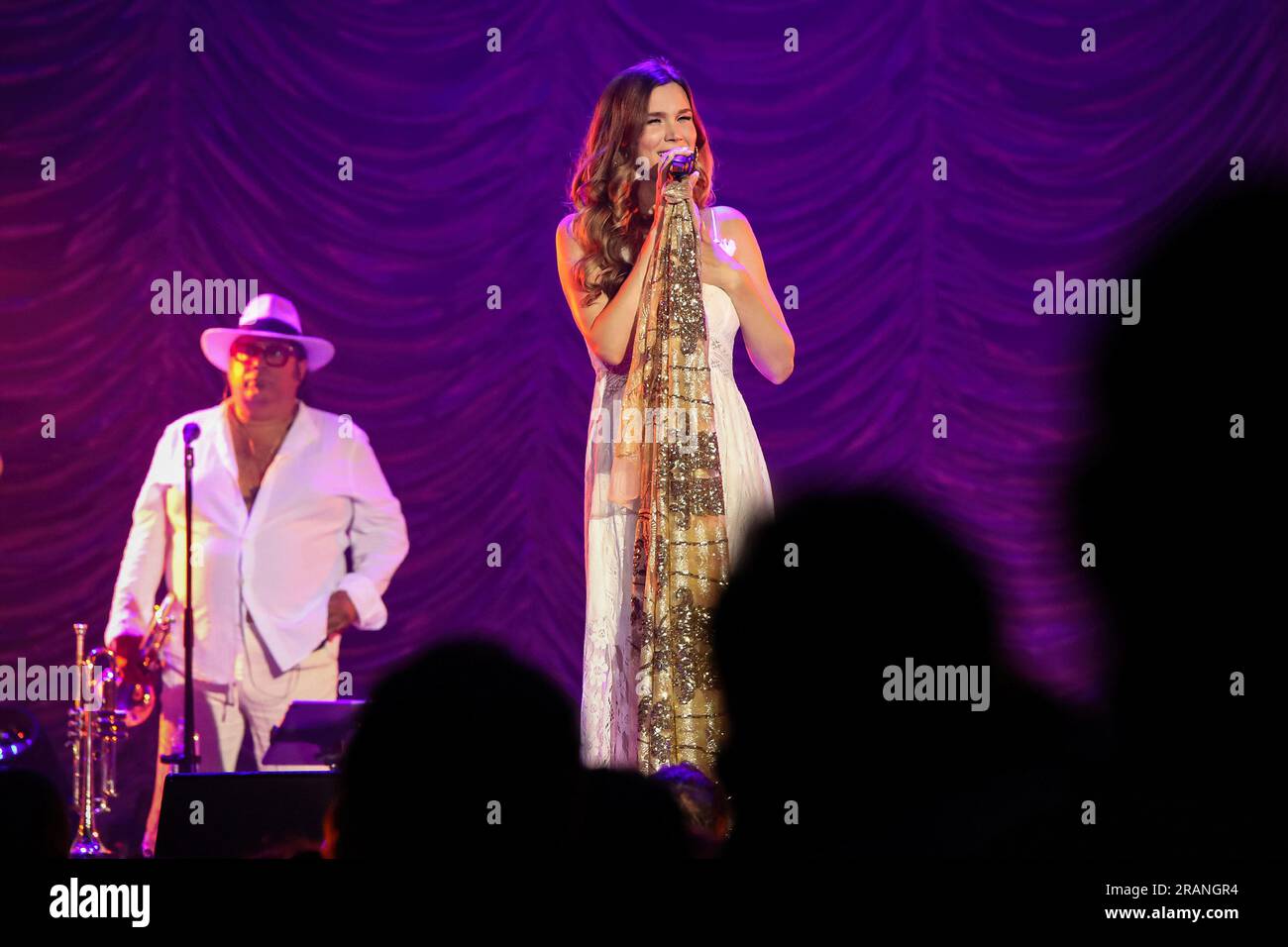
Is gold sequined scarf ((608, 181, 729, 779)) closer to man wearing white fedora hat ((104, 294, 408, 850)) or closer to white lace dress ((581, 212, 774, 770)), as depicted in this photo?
white lace dress ((581, 212, 774, 770))

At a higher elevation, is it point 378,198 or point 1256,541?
point 378,198

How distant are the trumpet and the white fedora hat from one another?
3.94 feet

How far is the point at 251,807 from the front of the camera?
2805 mm

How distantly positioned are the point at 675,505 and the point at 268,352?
2930 mm

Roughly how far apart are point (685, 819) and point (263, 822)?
5.74 ft

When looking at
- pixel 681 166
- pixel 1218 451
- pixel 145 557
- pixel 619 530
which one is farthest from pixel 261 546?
pixel 1218 451

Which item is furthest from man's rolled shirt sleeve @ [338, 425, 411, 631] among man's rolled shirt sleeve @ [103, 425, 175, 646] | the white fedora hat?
man's rolled shirt sleeve @ [103, 425, 175, 646]

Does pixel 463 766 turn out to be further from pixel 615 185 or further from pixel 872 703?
pixel 615 185

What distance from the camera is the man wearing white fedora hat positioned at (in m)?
5.42

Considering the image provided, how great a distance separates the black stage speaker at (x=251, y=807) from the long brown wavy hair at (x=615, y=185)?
148 cm

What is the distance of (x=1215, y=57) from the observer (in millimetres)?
6176

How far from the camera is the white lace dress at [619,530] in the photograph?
11.4 feet

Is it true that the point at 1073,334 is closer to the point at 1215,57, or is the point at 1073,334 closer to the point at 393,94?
the point at 1215,57
